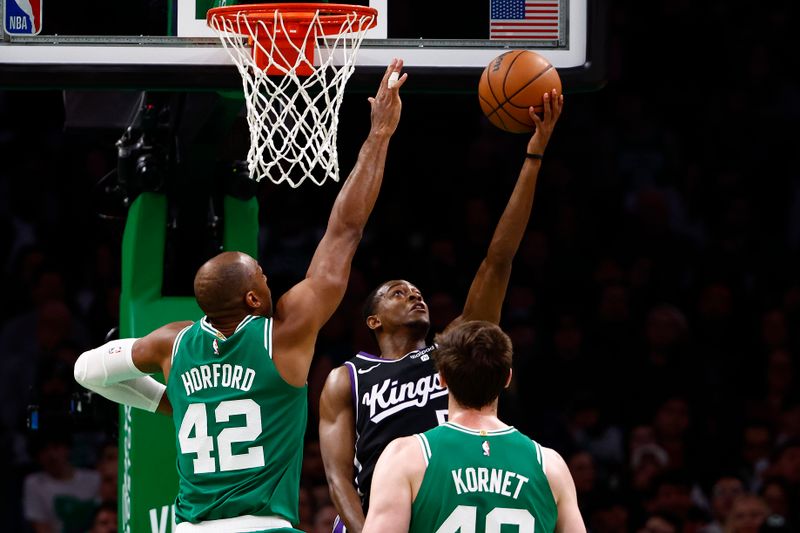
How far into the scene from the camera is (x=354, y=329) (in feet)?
29.7

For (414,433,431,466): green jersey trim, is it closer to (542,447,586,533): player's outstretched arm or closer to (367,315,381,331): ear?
(542,447,586,533): player's outstretched arm

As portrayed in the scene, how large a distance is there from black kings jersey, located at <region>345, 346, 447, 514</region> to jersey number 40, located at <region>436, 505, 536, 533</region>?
1500 mm

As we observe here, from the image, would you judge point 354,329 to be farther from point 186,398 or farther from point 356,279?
point 186,398

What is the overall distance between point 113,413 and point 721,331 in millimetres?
4668

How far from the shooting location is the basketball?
5.14 metres

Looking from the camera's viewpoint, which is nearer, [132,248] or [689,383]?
[132,248]

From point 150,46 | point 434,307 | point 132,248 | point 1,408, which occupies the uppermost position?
point 150,46

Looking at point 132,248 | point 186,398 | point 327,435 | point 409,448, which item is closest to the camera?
point 409,448

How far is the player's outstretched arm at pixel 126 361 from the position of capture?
4.60 m

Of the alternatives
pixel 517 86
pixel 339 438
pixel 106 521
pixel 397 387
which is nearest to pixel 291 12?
pixel 517 86

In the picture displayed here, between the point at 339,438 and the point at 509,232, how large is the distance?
101 centimetres

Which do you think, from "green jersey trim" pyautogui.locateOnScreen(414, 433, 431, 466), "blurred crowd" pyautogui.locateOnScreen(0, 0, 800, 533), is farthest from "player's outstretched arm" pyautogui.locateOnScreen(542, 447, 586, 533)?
"blurred crowd" pyautogui.locateOnScreen(0, 0, 800, 533)

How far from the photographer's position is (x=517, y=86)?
514 centimetres

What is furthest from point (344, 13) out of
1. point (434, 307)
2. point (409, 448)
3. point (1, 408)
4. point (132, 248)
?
point (1, 408)
